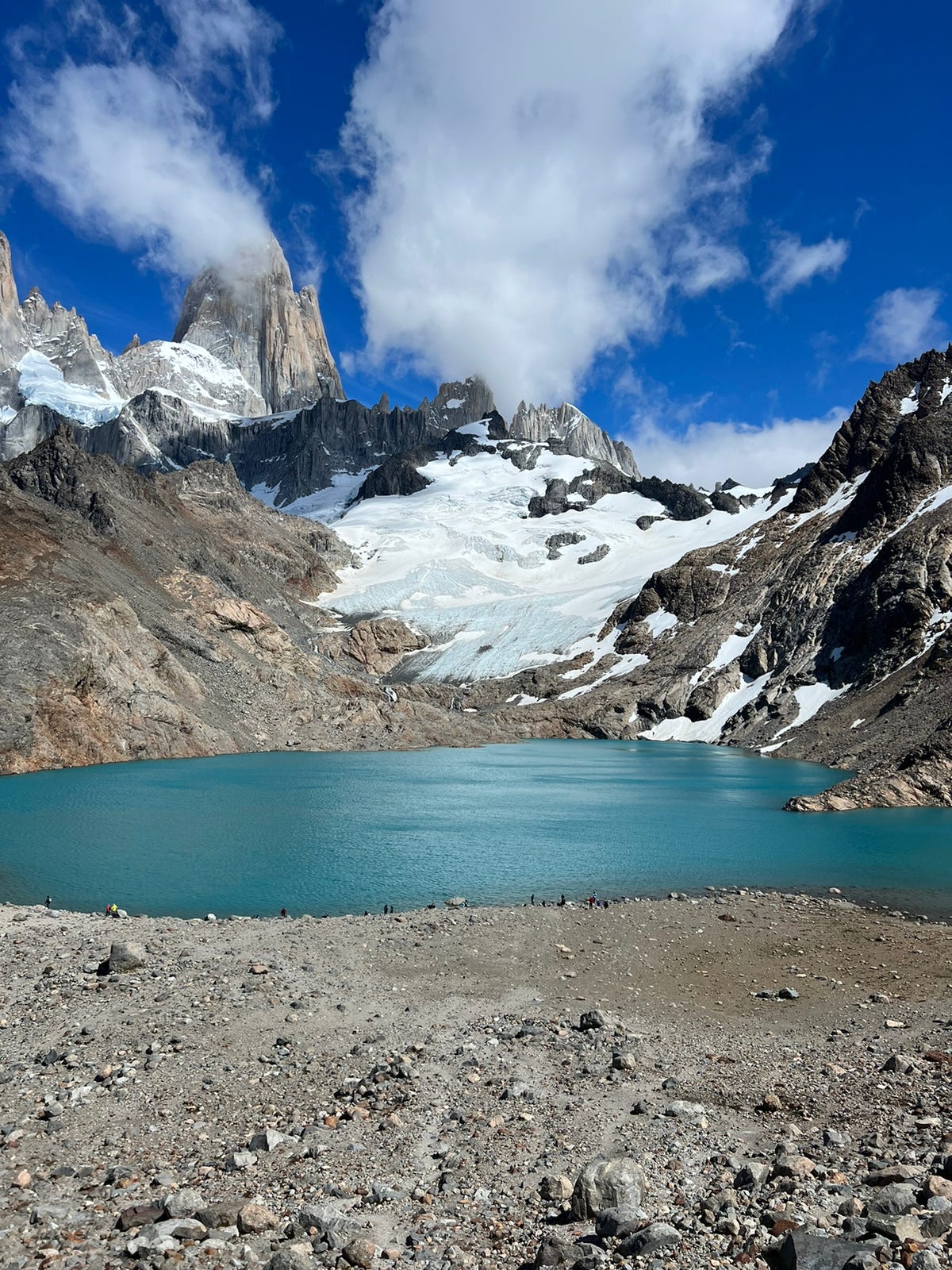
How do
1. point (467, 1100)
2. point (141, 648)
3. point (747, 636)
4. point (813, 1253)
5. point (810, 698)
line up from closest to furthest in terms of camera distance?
1. point (813, 1253)
2. point (467, 1100)
3. point (141, 648)
4. point (810, 698)
5. point (747, 636)

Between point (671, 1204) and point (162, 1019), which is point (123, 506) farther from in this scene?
point (671, 1204)

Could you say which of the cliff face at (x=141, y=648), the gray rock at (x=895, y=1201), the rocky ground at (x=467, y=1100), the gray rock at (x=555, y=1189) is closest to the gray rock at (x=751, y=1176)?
the rocky ground at (x=467, y=1100)

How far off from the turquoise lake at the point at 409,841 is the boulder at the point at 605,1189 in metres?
18.2

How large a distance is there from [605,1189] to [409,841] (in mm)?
29836

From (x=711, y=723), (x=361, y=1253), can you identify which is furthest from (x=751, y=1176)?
(x=711, y=723)

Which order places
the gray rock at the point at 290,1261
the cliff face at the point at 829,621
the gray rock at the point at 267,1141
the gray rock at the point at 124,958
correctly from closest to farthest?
1. the gray rock at the point at 290,1261
2. the gray rock at the point at 267,1141
3. the gray rock at the point at 124,958
4. the cliff face at the point at 829,621

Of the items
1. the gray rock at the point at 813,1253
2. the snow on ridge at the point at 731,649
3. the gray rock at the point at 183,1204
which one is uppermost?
the snow on ridge at the point at 731,649

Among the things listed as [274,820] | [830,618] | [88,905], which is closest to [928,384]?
[830,618]

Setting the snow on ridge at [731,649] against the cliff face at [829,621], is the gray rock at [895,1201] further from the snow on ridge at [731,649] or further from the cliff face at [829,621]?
the snow on ridge at [731,649]

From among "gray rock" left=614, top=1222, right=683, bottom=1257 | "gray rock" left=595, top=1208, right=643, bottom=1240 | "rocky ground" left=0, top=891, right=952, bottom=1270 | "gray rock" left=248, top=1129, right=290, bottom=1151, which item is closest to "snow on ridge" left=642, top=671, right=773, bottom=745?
"rocky ground" left=0, top=891, right=952, bottom=1270

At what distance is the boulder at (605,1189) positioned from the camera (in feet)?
27.1

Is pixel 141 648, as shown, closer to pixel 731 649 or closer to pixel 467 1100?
pixel 467 1100

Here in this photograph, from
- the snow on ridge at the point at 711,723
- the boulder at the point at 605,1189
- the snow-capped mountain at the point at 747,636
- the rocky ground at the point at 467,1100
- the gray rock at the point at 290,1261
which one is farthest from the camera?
the snow on ridge at the point at 711,723

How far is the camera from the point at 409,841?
37.6m
